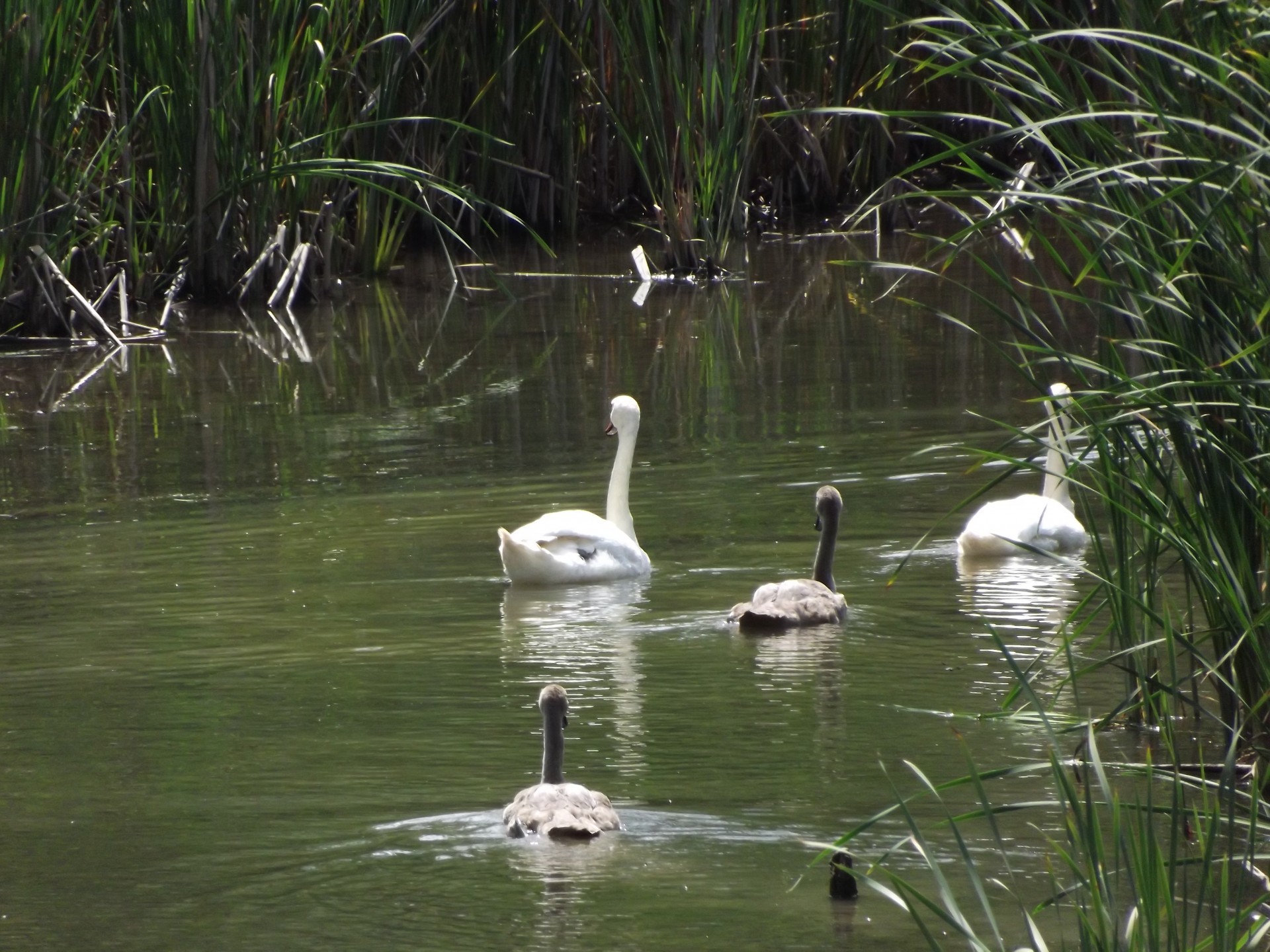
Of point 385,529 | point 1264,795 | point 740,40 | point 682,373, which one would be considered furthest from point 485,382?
point 1264,795

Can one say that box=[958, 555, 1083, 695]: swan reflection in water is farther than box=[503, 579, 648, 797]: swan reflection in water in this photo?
Yes

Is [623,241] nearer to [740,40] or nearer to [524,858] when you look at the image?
[740,40]

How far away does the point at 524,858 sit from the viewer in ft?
14.4

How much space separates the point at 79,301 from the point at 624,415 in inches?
232

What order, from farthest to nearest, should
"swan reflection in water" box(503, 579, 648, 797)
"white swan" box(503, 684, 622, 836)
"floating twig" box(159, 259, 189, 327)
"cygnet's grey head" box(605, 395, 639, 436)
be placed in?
"floating twig" box(159, 259, 189, 327) < "cygnet's grey head" box(605, 395, 639, 436) < "swan reflection in water" box(503, 579, 648, 797) < "white swan" box(503, 684, 622, 836)

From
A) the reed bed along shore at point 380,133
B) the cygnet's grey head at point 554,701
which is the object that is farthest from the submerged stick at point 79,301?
the cygnet's grey head at point 554,701

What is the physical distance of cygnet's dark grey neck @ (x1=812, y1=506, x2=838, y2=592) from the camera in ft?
23.4

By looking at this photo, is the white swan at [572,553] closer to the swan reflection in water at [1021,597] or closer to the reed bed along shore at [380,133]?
the swan reflection in water at [1021,597]

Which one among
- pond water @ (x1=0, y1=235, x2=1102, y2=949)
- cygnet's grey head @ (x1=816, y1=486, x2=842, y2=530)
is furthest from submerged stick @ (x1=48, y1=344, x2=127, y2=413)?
cygnet's grey head @ (x1=816, y1=486, x2=842, y2=530)

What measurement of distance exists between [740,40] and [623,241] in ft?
10.7

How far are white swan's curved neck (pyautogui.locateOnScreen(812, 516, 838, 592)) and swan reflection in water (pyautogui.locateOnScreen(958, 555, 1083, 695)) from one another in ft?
1.46

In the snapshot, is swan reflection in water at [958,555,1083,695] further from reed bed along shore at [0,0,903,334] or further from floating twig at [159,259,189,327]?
floating twig at [159,259,189,327]

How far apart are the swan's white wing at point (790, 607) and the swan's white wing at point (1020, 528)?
93cm

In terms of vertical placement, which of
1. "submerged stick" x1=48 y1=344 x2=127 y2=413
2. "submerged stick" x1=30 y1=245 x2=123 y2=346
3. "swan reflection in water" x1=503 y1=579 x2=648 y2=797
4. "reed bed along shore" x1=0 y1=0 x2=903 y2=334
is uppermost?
"reed bed along shore" x1=0 y1=0 x2=903 y2=334
